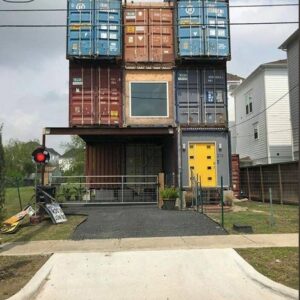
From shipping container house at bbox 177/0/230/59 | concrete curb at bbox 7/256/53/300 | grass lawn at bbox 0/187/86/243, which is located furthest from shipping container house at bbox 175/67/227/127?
concrete curb at bbox 7/256/53/300

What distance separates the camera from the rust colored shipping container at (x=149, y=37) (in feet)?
65.2

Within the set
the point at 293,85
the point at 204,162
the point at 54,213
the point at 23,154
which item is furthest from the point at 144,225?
the point at 23,154

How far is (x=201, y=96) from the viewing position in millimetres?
19312

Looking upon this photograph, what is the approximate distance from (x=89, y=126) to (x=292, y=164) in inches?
357

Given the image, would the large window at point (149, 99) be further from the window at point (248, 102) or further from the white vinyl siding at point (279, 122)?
the window at point (248, 102)

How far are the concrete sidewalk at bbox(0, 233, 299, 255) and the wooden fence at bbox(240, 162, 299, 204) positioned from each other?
8.55m

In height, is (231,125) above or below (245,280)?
above

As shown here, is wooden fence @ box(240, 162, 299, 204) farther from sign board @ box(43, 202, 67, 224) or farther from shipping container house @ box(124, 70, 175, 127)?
sign board @ box(43, 202, 67, 224)

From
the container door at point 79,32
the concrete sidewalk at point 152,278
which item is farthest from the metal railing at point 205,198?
the concrete sidewalk at point 152,278

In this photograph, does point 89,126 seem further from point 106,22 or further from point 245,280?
point 245,280

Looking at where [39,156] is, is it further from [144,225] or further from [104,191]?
[104,191]

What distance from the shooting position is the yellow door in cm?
1880

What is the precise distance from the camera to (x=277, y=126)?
100ft

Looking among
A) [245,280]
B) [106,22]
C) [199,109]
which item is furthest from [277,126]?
[245,280]
